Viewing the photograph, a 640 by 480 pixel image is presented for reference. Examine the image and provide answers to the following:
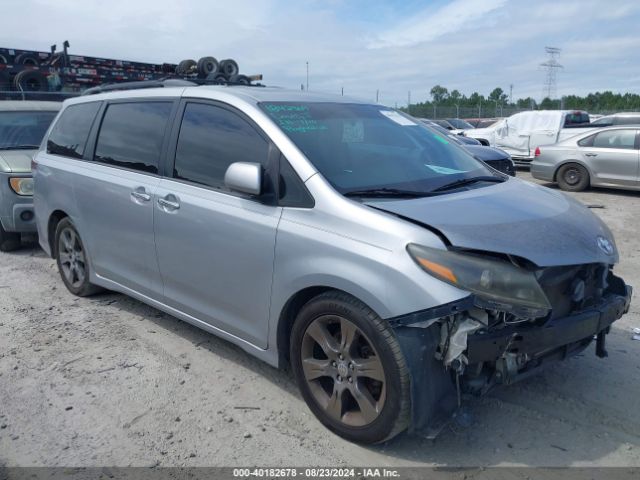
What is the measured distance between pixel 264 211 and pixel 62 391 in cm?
177

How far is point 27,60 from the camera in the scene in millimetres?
12453

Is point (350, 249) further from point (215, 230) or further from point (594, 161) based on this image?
point (594, 161)

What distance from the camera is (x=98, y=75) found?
1291 centimetres

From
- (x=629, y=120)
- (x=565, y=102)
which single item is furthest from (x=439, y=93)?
(x=629, y=120)

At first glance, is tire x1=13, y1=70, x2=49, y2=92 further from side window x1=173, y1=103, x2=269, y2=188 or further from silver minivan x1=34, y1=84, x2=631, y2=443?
side window x1=173, y1=103, x2=269, y2=188

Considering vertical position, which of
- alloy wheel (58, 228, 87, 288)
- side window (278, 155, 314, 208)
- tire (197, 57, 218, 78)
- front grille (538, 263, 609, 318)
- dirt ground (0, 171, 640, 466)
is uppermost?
tire (197, 57, 218, 78)

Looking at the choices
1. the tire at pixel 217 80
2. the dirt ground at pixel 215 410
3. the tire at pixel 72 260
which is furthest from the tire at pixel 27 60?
the dirt ground at pixel 215 410

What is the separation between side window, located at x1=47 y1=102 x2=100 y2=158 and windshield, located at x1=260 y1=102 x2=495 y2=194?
2.23 metres

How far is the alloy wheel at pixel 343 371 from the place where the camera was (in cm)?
294

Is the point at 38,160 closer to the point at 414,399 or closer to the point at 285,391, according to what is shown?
the point at 285,391

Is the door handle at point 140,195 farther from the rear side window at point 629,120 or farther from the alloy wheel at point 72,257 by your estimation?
the rear side window at point 629,120

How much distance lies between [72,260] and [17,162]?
248 centimetres

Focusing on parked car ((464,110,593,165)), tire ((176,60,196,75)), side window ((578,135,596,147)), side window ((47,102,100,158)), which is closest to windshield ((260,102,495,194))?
side window ((47,102,100,158))

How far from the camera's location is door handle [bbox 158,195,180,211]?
12.7 feet
